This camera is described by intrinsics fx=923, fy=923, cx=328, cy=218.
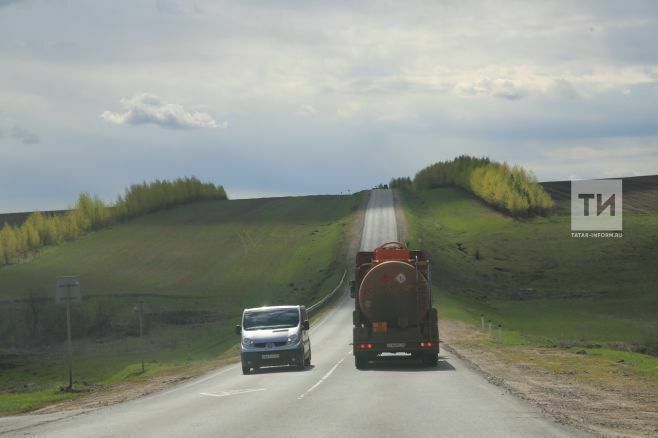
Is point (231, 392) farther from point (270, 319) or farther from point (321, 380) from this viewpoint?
point (270, 319)

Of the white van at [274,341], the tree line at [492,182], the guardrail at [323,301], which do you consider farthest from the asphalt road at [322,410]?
the tree line at [492,182]

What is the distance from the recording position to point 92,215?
135 meters

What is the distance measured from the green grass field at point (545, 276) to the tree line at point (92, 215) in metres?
46.9

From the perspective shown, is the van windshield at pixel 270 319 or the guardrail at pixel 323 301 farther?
the guardrail at pixel 323 301

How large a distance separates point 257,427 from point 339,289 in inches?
2379

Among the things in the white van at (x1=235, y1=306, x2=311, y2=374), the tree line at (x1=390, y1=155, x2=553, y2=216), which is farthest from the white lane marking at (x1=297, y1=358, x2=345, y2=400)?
the tree line at (x1=390, y1=155, x2=553, y2=216)

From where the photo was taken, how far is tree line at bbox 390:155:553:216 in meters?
119

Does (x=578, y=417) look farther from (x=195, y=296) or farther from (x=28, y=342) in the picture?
(x=195, y=296)

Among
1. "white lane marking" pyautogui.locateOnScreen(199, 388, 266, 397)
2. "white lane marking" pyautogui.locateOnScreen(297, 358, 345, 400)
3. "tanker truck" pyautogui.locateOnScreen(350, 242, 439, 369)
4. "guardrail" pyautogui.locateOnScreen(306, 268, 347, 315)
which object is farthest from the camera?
"guardrail" pyautogui.locateOnScreen(306, 268, 347, 315)

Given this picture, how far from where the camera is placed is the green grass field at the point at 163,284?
53.0m

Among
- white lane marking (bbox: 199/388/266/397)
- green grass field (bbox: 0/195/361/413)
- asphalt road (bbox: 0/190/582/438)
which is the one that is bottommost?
green grass field (bbox: 0/195/361/413)

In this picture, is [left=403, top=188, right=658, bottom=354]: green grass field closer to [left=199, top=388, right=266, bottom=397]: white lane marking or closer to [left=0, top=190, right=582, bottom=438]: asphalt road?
[left=0, top=190, right=582, bottom=438]: asphalt road

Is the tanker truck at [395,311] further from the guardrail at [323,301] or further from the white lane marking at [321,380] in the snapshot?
the guardrail at [323,301]

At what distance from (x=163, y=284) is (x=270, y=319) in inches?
2270
